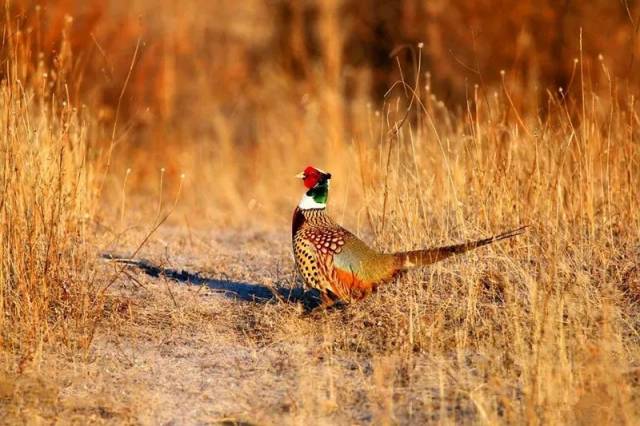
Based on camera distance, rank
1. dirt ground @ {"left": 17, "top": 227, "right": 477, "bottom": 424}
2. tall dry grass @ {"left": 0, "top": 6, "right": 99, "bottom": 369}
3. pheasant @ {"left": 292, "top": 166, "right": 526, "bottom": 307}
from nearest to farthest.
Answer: dirt ground @ {"left": 17, "top": 227, "right": 477, "bottom": 424} < tall dry grass @ {"left": 0, "top": 6, "right": 99, "bottom": 369} < pheasant @ {"left": 292, "top": 166, "right": 526, "bottom": 307}

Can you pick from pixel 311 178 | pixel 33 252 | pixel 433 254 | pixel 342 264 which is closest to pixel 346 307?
pixel 342 264

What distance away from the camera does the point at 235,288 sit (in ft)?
18.7

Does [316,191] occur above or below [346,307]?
above

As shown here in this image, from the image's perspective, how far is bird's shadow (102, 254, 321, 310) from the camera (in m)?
5.37

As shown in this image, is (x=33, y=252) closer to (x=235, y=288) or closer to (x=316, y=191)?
(x=235, y=288)

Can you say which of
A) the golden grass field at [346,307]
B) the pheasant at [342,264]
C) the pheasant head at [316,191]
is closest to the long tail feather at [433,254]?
the pheasant at [342,264]

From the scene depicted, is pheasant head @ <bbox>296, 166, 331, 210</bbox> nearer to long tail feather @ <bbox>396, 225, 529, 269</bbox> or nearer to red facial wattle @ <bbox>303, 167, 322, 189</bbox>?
red facial wattle @ <bbox>303, 167, 322, 189</bbox>

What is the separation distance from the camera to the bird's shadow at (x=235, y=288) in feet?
17.6

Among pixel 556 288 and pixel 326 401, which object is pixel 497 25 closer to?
pixel 556 288

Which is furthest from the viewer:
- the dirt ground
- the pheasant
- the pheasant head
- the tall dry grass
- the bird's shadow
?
the bird's shadow

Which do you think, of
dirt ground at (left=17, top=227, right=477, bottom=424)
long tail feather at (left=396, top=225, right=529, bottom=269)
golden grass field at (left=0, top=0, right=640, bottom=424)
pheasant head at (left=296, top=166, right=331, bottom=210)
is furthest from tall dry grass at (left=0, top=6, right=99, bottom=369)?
long tail feather at (left=396, top=225, right=529, bottom=269)

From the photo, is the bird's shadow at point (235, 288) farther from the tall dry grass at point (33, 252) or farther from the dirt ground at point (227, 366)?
the tall dry grass at point (33, 252)

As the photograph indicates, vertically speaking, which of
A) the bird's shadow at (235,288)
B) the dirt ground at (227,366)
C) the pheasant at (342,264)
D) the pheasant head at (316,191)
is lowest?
the dirt ground at (227,366)

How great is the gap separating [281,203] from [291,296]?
3.75 m
